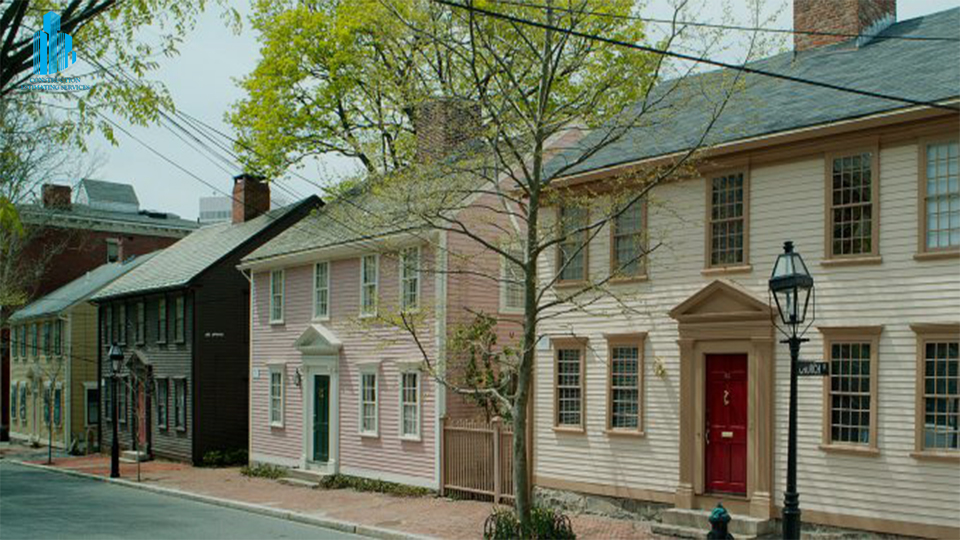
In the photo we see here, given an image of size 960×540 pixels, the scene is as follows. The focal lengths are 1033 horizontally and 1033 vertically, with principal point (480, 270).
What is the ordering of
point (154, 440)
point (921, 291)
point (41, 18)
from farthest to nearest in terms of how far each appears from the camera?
point (154, 440) → point (921, 291) → point (41, 18)

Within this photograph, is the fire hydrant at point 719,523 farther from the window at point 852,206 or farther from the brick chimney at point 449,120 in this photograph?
the brick chimney at point 449,120

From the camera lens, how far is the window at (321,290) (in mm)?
28203

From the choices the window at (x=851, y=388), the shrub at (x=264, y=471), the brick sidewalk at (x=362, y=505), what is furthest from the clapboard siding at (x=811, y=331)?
the shrub at (x=264, y=471)

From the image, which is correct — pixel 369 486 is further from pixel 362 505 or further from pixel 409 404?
pixel 362 505

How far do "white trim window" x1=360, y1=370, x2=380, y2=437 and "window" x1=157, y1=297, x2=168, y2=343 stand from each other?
43.1ft

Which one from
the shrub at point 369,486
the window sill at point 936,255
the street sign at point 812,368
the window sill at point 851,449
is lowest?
the shrub at point 369,486

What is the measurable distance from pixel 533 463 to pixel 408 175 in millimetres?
6580

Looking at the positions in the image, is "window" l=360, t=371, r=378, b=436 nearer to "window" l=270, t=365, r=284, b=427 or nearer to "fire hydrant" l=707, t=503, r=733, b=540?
"window" l=270, t=365, r=284, b=427

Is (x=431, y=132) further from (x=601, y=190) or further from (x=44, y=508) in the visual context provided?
(x=44, y=508)

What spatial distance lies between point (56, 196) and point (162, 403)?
75.3 ft

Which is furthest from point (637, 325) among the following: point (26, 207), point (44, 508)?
point (26, 207)

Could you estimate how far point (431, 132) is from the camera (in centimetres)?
2009

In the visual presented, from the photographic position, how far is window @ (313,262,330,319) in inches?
1110

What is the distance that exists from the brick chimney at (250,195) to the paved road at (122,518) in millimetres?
12556
